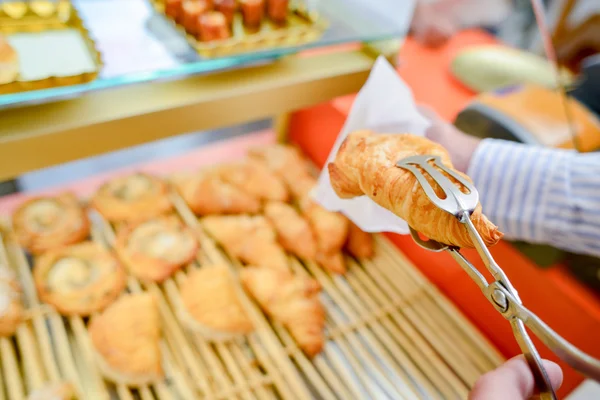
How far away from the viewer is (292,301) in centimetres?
114

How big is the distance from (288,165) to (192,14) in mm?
586

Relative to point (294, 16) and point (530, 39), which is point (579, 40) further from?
point (294, 16)

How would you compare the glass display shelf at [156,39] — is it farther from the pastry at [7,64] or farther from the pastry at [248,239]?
the pastry at [248,239]

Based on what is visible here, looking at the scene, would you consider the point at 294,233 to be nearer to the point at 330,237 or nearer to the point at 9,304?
the point at 330,237

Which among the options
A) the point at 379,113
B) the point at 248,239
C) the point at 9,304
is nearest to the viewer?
the point at 379,113

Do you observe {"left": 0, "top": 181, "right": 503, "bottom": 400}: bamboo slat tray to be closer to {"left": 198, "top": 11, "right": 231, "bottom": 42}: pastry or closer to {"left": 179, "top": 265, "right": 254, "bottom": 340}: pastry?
{"left": 179, "top": 265, "right": 254, "bottom": 340}: pastry

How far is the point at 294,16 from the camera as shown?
1181 millimetres

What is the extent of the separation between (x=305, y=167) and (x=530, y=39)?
87 cm

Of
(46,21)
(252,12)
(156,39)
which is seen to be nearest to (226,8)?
(252,12)

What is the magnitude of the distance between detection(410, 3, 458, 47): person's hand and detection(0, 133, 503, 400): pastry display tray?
87 centimetres

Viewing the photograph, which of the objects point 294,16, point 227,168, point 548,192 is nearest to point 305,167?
point 227,168

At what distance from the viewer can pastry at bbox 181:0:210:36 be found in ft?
3.37

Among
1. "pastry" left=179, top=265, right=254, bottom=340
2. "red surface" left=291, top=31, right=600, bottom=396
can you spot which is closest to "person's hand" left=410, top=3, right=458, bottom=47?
"red surface" left=291, top=31, right=600, bottom=396

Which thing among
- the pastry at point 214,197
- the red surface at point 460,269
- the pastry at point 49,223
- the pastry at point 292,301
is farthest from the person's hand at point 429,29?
the pastry at point 49,223
